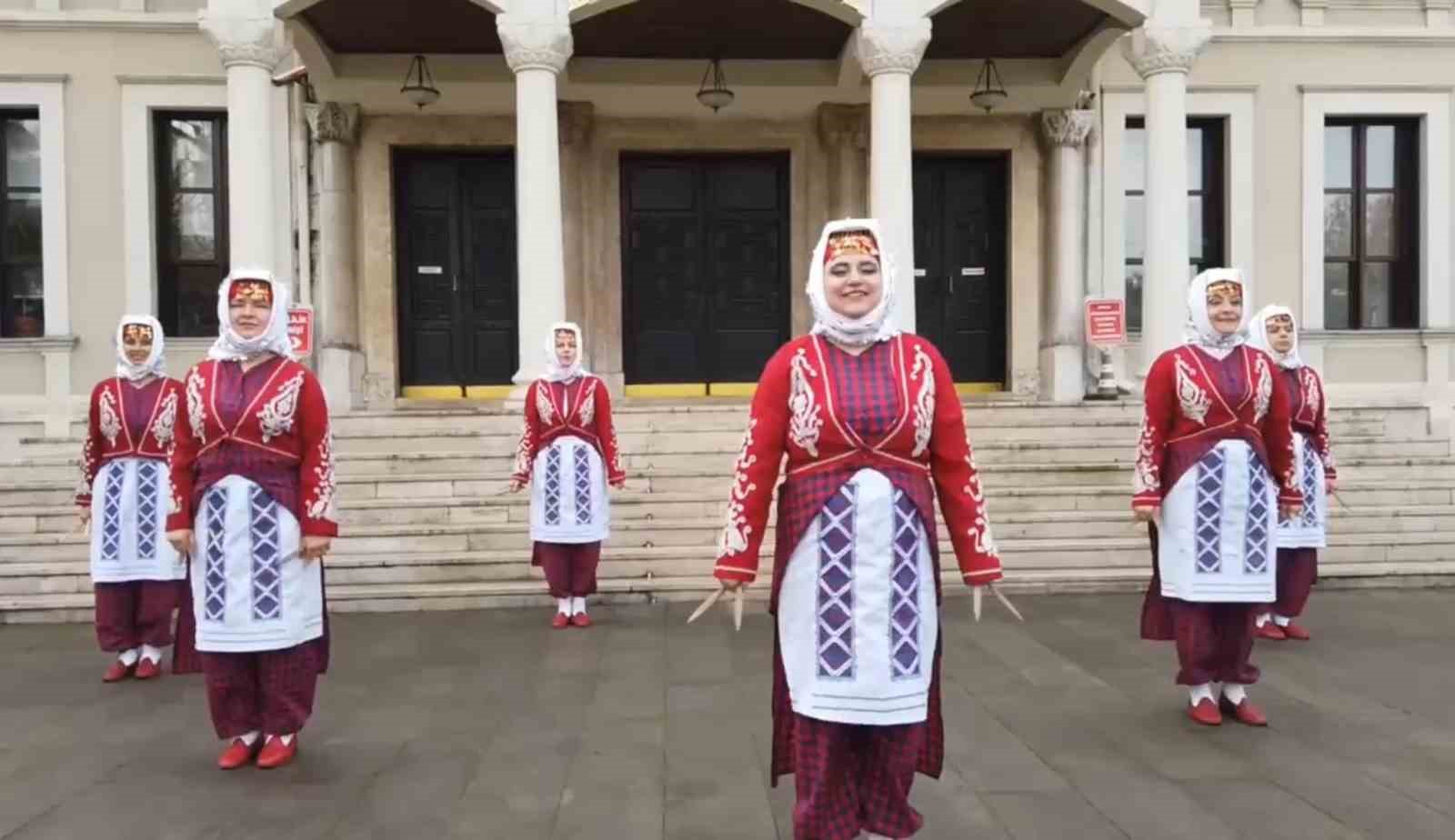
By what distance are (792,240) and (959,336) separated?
106 inches

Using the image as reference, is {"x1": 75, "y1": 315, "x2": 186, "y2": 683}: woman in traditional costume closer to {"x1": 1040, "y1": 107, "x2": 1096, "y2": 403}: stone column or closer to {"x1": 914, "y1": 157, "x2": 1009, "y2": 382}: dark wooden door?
{"x1": 914, "y1": 157, "x2": 1009, "y2": 382}: dark wooden door

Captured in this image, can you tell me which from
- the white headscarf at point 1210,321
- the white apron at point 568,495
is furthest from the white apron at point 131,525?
the white headscarf at point 1210,321

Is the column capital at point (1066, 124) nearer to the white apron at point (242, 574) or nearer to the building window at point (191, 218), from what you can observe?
the building window at point (191, 218)

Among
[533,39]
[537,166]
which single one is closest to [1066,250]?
[537,166]

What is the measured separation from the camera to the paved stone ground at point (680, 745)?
13.1ft

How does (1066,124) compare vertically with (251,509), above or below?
above

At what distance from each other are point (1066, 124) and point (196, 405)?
1236 cm

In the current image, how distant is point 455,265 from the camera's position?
14.4 metres

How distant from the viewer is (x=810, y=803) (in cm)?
323

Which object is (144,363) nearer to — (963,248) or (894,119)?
(894,119)

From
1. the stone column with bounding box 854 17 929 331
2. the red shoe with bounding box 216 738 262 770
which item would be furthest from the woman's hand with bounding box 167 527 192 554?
the stone column with bounding box 854 17 929 331

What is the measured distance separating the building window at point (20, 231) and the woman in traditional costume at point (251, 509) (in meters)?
11.4

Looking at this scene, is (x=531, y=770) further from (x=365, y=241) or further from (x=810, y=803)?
(x=365, y=241)

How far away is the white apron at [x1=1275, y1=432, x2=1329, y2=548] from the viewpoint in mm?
6754
